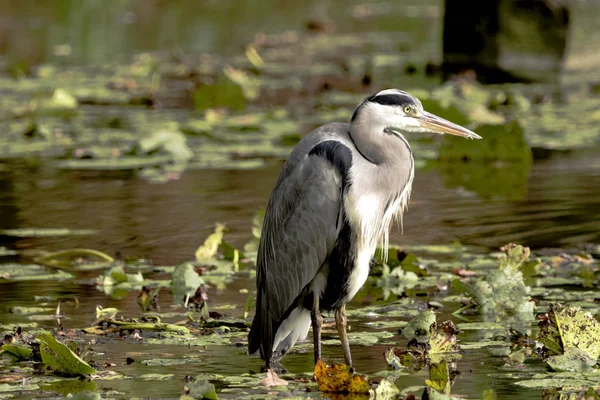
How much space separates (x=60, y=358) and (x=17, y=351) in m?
0.34

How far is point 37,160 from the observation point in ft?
37.1

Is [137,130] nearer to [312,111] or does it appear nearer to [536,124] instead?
[312,111]

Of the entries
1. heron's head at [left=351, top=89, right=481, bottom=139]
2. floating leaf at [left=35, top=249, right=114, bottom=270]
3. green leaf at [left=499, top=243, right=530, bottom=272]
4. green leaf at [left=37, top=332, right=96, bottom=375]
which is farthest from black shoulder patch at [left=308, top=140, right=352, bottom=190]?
floating leaf at [left=35, top=249, right=114, bottom=270]

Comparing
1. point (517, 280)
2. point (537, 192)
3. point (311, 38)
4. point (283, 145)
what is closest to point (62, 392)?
point (517, 280)

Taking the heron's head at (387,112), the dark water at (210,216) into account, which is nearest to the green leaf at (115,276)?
the dark water at (210,216)

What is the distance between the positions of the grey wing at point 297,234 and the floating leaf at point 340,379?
535 millimetres

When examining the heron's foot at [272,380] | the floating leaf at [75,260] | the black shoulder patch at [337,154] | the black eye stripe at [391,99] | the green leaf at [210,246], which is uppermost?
the black eye stripe at [391,99]

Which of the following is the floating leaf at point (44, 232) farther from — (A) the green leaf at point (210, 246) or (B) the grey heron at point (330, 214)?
(B) the grey heron at point (330, 214)

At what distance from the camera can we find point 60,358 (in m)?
4.89

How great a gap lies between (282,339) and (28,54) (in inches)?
576

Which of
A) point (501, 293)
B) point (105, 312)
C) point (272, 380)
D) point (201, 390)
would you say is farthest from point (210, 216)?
point (201, 390)

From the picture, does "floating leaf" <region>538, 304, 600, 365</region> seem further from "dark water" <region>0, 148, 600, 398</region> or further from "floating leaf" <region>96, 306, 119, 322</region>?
"floating leaf" <region>96, 306, 119, 322</region>

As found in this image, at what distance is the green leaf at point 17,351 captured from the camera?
512cm

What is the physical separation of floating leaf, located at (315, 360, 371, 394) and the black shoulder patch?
92 centimetres
